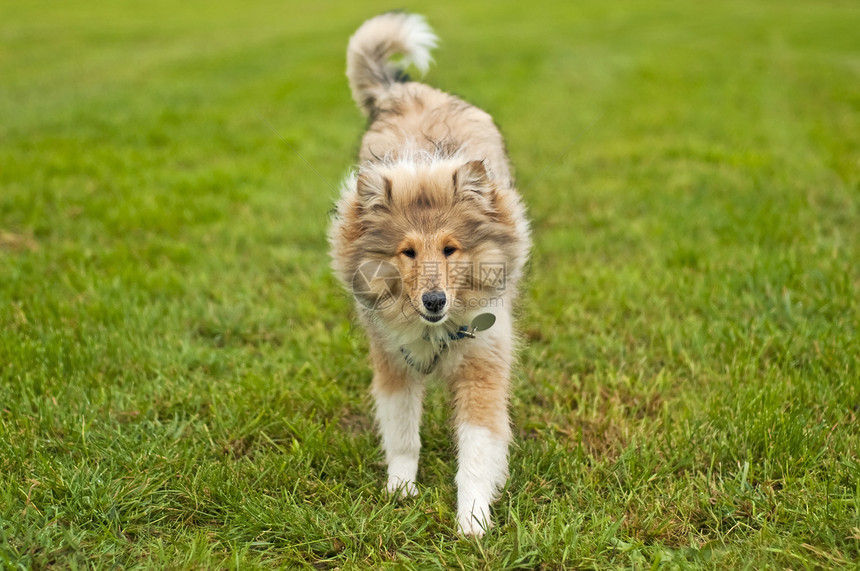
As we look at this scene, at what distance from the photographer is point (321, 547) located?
112 inches

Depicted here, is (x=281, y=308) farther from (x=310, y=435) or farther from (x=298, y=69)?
(x=298, y=69)

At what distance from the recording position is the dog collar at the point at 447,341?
10.6 feet

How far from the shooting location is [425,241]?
3125mm

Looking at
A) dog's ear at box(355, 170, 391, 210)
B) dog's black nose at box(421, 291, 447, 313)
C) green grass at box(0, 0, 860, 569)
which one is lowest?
green grass at box(0, 0, 860, 569)

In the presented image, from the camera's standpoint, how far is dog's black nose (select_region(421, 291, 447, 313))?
2963 mm

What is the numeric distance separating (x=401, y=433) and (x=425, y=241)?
95 cm

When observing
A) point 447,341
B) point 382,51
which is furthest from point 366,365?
point 382,51

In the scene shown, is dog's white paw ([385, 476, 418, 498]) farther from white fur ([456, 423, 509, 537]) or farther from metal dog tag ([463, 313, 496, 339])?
metal dog tag ([463, 313, 496, 339])

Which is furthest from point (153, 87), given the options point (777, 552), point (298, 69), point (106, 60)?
point (777, 552)

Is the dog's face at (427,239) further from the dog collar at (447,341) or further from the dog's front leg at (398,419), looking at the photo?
the dog's front leg at (398,419)

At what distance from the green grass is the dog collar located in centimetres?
49

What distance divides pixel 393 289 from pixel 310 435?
89cm

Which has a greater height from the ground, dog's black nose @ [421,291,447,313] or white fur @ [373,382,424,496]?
dog's black nose @ [421,291,447,313]

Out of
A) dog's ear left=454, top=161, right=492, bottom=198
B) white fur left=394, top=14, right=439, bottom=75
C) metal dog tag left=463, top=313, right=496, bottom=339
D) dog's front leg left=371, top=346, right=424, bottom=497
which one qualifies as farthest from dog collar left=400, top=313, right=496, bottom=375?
white fur left=394, top=14, right=439, bottom=75
